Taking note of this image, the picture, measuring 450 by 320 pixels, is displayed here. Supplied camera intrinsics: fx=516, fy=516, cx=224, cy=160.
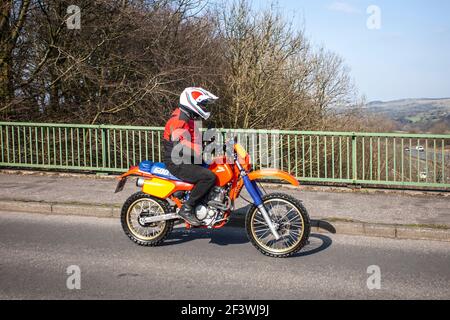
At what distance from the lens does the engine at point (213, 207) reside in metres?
6.16

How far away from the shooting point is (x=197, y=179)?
6.11 m

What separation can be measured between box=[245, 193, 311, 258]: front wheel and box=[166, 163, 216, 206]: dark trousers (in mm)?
590

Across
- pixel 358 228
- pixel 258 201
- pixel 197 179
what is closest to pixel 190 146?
pixel 197 179

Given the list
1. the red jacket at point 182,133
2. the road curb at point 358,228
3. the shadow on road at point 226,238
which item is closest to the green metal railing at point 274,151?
the road curb at point 358,228

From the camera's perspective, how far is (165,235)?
6488 mm

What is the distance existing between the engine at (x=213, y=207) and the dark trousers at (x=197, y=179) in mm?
117

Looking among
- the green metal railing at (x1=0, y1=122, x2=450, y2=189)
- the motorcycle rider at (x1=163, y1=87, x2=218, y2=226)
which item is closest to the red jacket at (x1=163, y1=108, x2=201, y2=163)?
the motorcycle rider at (x1=163, y1=87, x2=218, y2=226)

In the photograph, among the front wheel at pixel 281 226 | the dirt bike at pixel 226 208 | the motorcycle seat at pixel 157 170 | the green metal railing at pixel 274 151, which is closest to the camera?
the front wheel at pixel 281 226

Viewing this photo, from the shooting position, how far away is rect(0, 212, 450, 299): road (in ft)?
15.8

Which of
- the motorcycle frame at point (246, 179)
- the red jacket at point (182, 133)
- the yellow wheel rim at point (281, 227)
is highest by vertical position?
the red jacket at point (182, 133)

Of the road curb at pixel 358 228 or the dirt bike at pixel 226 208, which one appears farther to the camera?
the road curb at pixel 358 228

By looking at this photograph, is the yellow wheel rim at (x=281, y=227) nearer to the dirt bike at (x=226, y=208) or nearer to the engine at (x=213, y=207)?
the dirt bike at (x=226, y=208)

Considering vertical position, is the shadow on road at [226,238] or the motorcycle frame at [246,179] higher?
the motorcycle frame at [246,179]

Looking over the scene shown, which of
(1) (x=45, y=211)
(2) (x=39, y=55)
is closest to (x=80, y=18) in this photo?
(2) (x=39, y=55)
